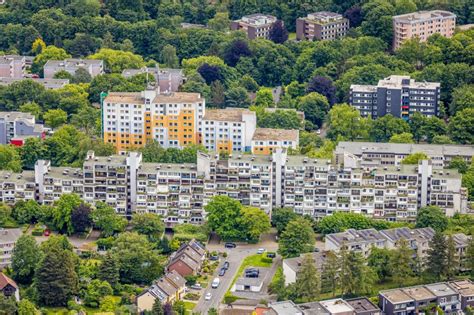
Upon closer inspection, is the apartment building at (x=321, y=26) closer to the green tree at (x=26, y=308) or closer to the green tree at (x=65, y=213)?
the green tree at (x=65, y=213)

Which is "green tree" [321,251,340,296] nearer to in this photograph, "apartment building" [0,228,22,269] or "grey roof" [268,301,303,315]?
"grey roof" [268,301,303,315]

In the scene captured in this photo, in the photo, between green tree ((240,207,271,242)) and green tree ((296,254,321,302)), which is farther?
green tree ((240,207,271,242))

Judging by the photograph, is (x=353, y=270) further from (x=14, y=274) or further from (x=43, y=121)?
(x=43, y=121)

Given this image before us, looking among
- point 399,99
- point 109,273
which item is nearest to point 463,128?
point 399,99

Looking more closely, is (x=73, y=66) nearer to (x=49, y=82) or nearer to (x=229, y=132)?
(x=49, y=82)

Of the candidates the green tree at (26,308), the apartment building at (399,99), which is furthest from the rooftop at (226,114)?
the green tree at (26,308)

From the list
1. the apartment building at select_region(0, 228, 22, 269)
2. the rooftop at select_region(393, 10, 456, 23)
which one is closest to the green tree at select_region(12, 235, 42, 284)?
the apartment building at select_region(0, 228, 22, 269)
